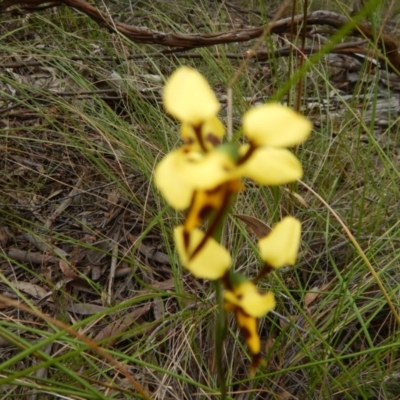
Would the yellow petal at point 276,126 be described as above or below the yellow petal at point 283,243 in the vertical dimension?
above

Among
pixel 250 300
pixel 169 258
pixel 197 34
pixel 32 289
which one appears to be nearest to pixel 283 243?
pixel 250 300

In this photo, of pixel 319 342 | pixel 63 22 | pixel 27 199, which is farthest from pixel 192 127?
pixel 63 22

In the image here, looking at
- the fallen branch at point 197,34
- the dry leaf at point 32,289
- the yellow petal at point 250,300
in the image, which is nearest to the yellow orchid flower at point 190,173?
the yellow petal at point 250,300

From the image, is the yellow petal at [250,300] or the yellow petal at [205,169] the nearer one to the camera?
the yellow petal at [205,169]

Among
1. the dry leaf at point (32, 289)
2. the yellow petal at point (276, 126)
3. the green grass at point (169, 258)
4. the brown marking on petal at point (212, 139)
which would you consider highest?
the yellow petal at point (276, 126)

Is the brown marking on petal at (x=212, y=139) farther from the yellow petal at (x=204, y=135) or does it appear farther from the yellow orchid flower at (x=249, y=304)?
the yellow orchid flower at (x=249, y=304)

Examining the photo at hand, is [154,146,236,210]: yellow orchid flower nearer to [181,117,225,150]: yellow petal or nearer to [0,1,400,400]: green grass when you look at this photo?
[181,117,225,150]: yellow petal

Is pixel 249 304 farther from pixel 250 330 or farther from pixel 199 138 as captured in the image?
pixel 199 138

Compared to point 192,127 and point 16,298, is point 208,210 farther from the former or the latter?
point 16,298
